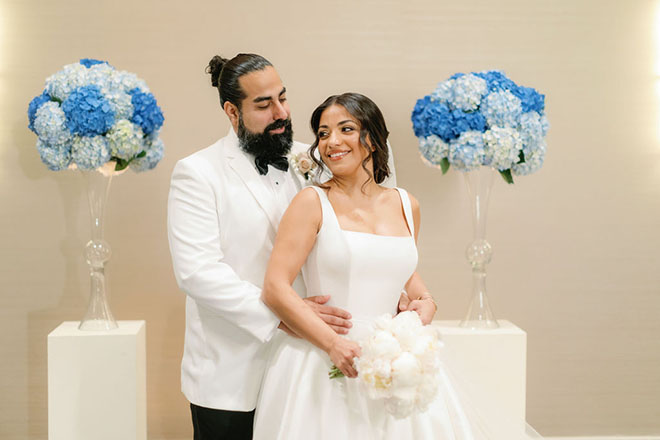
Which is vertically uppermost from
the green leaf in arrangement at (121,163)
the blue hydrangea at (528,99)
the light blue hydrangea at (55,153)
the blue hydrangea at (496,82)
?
the blue hydrangea at (496,82)

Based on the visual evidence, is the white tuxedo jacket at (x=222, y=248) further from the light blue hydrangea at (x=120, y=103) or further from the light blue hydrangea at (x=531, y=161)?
the light blue hydrangea at (x=531, y=161)

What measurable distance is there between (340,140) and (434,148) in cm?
95

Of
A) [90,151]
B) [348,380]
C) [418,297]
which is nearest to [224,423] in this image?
[348,380]

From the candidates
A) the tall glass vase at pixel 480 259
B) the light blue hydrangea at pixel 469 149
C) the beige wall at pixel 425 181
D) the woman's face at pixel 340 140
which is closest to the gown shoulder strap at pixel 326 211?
the woman's face at pixel 340 140

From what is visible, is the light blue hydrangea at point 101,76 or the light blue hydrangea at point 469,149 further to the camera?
the light blue hydrangea at point 469,149

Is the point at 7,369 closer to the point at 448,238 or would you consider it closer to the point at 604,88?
the point at 448,238

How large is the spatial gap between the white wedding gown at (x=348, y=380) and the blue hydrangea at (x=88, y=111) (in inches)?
42.4

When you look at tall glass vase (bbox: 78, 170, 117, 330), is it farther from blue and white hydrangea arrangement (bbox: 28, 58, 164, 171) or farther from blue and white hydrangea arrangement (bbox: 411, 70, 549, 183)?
blue and white hydrangea arrangement (bbox: 411, 70, 549, 183)

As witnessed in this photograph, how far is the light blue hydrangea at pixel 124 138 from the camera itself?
3064 mm

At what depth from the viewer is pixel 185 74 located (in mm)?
4020

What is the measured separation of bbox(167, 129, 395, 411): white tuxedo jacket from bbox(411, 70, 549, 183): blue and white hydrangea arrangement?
39.7 inches

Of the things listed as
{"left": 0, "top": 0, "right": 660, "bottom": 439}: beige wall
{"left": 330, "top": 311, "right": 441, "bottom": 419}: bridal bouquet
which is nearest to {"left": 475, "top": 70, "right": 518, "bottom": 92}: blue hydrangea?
{"left": 0, "top": 0, "right": 660, "bottom": 439}: beige wall

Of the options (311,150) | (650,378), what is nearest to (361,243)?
(311,150)

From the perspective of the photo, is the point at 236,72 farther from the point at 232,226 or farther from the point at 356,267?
the point at 356,267
